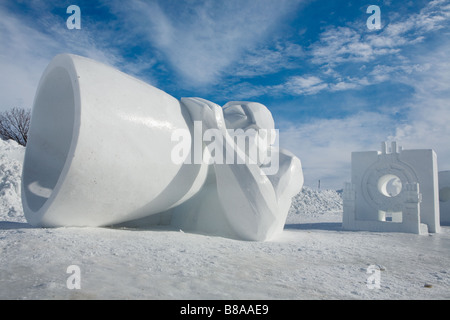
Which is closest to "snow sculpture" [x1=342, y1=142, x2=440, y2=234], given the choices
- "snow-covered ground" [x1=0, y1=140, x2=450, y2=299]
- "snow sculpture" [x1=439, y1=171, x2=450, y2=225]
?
"snow sculpture" [x1=439, y1=171, x2=450, y2=225]

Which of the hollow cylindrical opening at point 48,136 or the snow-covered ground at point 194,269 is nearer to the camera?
the snow-covered ground at point 194,269

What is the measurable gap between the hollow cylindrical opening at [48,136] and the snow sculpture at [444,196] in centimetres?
1641

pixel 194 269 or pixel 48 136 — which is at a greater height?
pixel 48 136

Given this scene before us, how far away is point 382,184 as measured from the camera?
12.3 m

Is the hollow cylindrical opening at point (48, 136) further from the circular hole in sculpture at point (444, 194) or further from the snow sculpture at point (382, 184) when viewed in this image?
the circular hole in sculpture at point (444, 194)

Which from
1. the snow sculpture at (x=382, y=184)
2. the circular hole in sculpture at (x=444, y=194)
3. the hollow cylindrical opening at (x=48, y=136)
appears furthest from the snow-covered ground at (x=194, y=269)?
the circular hole in sculpture at (x=444, y=194)

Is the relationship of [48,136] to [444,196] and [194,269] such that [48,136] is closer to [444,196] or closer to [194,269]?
[194,269]

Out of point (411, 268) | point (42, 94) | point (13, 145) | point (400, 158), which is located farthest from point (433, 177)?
point (13, 145)

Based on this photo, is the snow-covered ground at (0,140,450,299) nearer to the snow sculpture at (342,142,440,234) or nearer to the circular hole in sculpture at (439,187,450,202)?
the snow sculpture at (342,142,440,234)

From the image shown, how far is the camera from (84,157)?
4637 mm

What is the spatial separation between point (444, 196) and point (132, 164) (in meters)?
16.5

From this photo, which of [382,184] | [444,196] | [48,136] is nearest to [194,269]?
[48,136]

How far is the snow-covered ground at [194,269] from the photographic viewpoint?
Answer: 2.72 metres

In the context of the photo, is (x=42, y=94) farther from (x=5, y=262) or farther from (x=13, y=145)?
(x=13, y=145)
